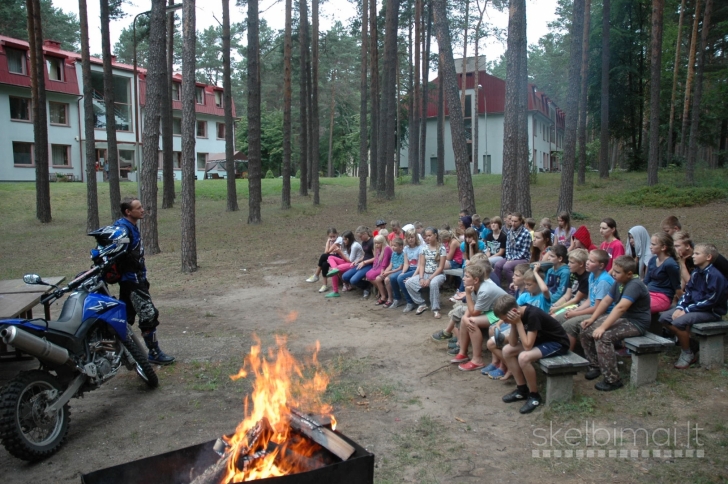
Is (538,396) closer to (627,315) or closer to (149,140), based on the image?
(627,315)

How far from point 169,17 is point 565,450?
2307 centimetres

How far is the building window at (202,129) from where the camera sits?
1745 inches

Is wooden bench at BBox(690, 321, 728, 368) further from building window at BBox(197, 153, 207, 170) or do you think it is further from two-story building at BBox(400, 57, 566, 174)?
building window at BBox(197, 153, 207, 170)

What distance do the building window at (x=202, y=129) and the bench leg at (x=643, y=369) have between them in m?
43.2

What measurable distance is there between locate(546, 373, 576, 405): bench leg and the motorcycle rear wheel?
4.08 metres

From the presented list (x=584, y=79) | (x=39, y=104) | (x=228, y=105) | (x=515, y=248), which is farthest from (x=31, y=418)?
(x=584, y=79)

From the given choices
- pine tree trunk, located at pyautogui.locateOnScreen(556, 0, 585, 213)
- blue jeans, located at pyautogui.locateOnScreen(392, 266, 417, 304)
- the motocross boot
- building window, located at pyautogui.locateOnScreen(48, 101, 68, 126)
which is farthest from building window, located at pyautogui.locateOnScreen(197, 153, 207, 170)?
the motocross boot

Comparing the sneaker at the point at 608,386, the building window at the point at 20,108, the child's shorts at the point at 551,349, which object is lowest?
the sneaker at the point at 608,386

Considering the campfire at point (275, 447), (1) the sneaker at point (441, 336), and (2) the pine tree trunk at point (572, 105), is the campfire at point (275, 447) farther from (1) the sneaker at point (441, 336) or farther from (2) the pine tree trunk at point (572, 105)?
(2) the pine tree trunk at point (572, 105)

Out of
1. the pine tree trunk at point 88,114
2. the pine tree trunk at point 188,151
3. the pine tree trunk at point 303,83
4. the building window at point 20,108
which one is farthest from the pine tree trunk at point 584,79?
the building window at point 20,108

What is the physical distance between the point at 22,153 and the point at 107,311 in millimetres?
34135

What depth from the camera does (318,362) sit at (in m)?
6.75

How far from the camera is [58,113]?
34781 millimetres

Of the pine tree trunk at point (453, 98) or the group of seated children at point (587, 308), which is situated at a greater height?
the pine tree trunk at point (453, 98)
